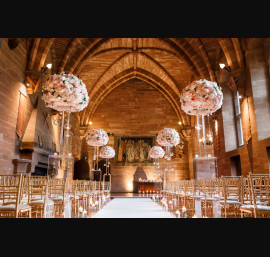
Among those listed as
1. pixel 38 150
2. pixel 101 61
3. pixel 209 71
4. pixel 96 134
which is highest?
pixel 101 61

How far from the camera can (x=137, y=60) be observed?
657 inches

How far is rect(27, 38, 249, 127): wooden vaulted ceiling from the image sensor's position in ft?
30.0

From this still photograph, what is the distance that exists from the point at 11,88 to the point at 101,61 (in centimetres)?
904

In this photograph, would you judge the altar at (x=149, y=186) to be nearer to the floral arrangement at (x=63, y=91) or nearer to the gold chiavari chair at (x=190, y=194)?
the gold chiavari chair at (x=190, y=194)

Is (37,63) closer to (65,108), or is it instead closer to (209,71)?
(65,108)

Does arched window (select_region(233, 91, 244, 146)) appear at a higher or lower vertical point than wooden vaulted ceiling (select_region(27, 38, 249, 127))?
lower

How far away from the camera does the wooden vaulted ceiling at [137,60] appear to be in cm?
916

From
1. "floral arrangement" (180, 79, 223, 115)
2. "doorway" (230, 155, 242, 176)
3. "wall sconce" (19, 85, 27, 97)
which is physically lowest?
"doorway" (230, 155, 242, 176)

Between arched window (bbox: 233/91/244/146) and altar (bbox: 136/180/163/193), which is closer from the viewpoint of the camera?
arched window (bbox: 233/91/244/146)

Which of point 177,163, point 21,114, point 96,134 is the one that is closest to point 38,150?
point 21,114

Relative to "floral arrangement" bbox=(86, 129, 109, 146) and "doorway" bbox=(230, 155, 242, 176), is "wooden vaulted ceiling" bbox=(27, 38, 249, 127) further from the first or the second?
"doorway" bbox=(230, 155, 242, 176)

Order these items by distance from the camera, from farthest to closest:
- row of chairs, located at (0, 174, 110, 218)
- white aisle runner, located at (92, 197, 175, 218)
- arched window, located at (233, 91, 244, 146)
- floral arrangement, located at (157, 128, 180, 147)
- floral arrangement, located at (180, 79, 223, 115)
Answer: arched window, located at (233, 91, 244, 146) → floral arrangement, located at (157, 128, 180, 147) → white aisle runner, located at (92, 197, 175, 218) → floral arrangement, located at (180, 79, 223, 115) → row of chairs, located at (0, 174, 110, 218)

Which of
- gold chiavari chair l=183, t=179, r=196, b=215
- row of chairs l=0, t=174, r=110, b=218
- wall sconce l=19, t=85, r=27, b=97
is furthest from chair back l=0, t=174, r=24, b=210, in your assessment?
wall sconce l=19, t=85, r=27, b=97

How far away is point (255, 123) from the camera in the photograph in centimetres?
805
